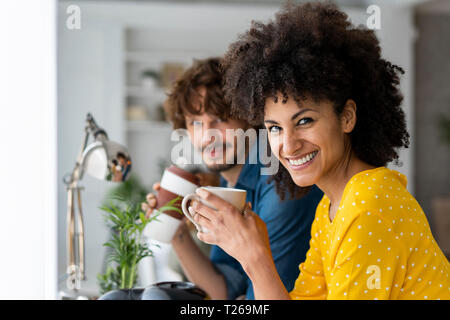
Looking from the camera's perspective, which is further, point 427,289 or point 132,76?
point 132,76

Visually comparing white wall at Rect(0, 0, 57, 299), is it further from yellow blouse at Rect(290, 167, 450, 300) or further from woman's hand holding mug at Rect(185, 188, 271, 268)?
yellow blouse at Rect(290, 167, 450, 300)

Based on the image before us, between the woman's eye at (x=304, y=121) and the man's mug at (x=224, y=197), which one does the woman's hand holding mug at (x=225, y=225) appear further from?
the woman's eye at (x=304, y=121)

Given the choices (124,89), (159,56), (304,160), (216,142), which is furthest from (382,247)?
(159,56)

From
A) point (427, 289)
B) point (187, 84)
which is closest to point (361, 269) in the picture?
point (427, 289)

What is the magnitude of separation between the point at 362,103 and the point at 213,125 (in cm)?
36

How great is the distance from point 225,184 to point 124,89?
3467mm

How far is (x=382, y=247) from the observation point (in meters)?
0.48

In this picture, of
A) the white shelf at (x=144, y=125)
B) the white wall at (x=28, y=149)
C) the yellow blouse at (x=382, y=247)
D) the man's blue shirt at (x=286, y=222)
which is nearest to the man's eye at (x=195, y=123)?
the man's blue shirt at (x=286, y=222)

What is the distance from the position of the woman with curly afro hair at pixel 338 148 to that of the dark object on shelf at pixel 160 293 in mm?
145

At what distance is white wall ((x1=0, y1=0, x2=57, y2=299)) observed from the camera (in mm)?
701

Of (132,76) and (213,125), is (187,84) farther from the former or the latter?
(132,76)

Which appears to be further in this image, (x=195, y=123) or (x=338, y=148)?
(x=195, y=123)

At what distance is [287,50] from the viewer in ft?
1.72

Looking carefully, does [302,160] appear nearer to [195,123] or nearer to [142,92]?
[195,123]
